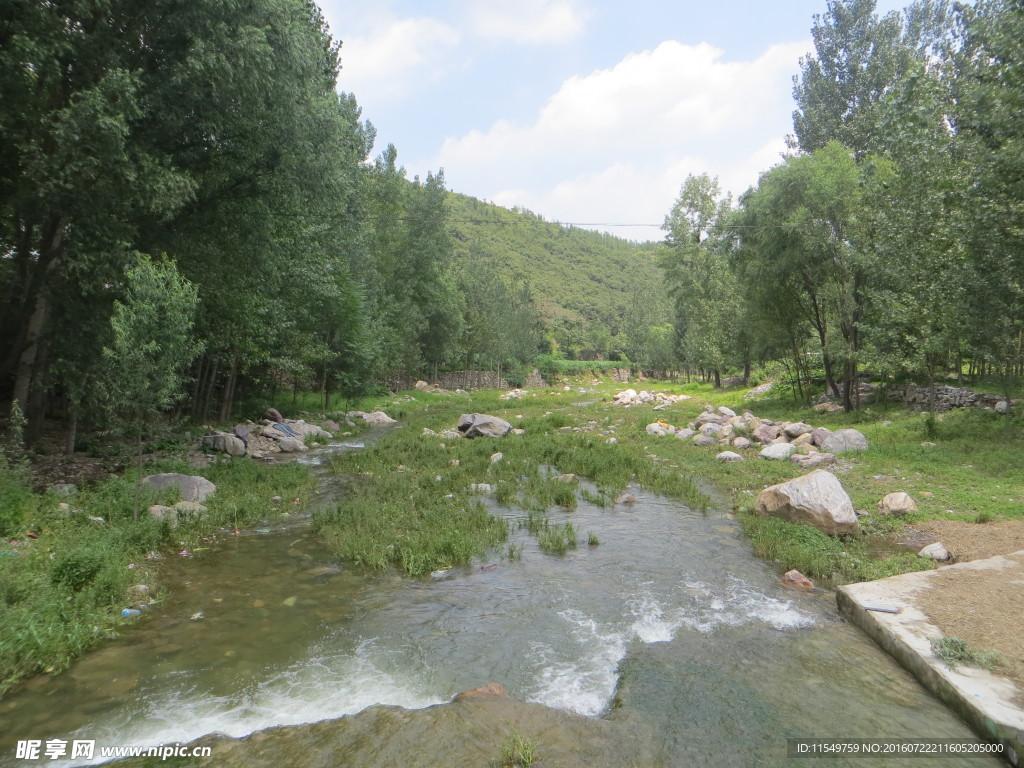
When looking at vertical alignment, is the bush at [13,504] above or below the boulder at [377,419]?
above

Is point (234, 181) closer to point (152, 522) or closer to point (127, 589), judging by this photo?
point (152, 522)

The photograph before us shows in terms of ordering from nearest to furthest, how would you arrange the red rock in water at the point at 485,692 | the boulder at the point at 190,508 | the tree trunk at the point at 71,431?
the red rock in water at the point at 485,692, the boulder at the point at 190,508, the tree trunk at the point at 71,431

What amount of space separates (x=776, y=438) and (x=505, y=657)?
16.1m

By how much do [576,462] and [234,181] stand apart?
12600 mm

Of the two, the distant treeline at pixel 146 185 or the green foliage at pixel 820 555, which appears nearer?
the green foliage at pixel 820 555

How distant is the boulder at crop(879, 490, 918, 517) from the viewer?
10.4 metres

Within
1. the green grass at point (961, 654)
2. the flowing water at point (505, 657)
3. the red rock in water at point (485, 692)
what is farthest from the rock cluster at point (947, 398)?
the red rock in water at point (485, 692)

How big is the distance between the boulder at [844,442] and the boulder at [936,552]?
8364mm

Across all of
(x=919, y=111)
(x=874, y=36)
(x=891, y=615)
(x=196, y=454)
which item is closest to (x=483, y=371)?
(x=874, y=36)

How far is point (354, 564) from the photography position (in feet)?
29.1

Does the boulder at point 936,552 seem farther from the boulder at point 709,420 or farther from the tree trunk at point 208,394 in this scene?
the tree trunk at point 208,394

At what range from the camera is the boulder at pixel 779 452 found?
16.5 m

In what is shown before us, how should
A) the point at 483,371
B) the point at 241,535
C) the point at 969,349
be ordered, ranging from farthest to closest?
the point at 483,371, the point at 969,349, the point at 241,535

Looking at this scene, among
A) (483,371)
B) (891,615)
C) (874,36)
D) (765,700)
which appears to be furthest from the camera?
(483,371)
